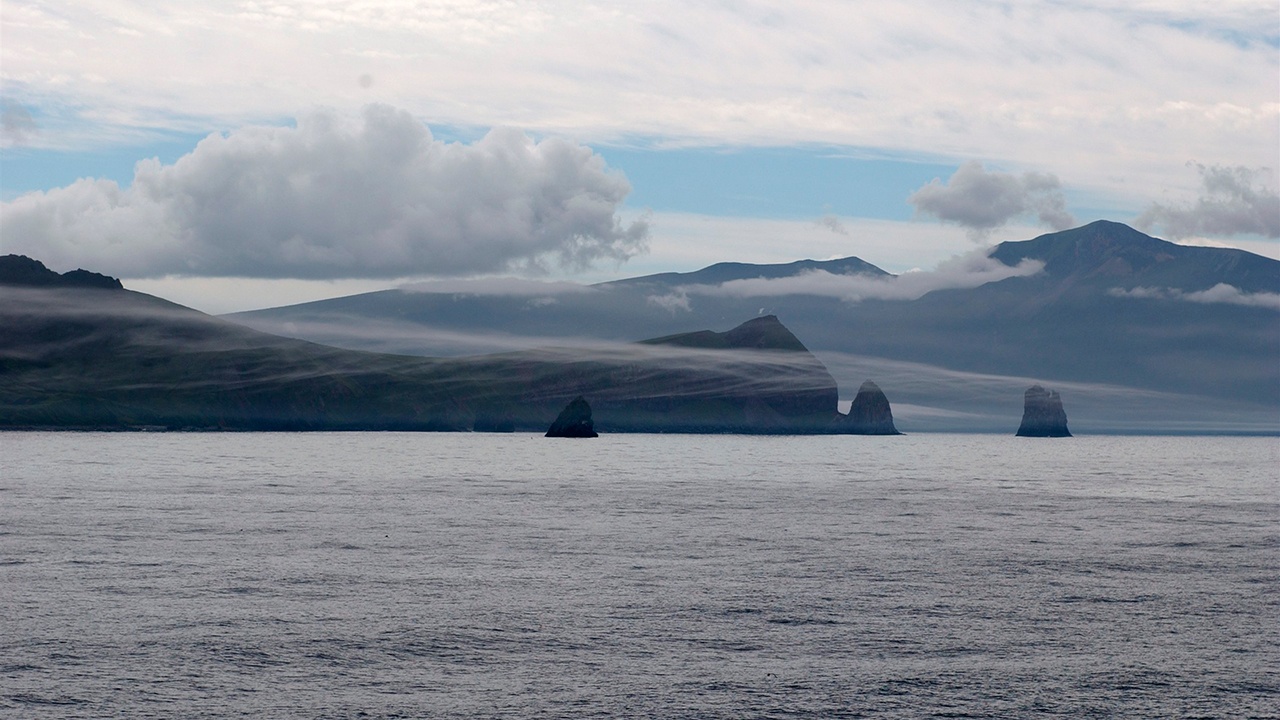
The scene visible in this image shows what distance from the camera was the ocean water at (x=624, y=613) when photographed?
23.6m

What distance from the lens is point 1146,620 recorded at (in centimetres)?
3272

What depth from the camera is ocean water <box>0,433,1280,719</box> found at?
77.5 feet

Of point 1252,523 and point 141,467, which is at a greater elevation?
point 1252,523

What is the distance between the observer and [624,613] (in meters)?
32.6

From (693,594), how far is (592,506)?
1518 inches

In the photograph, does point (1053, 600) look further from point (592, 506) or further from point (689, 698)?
point (592, 506)

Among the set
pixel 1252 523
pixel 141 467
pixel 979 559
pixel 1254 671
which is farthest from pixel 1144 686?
pixel 141 467

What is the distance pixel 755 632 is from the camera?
30.3 metres

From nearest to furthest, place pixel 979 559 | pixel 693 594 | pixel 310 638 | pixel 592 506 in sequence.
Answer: pixel 310 638, pixel 693 594, pixel 979 559, pixel 592 506

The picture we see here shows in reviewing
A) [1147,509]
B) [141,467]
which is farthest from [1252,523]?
[141,467]

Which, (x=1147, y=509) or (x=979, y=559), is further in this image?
(x=1147, y=509)

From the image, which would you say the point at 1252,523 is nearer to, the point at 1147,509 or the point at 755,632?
the point at 1147,509

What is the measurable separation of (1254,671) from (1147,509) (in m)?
56.3

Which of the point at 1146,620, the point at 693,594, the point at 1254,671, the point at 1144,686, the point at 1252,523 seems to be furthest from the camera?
the point at 1252,523
